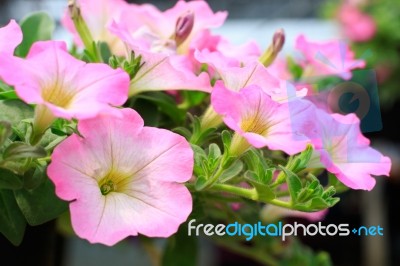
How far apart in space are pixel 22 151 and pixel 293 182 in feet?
0.46

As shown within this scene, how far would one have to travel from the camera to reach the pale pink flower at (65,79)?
277 mm

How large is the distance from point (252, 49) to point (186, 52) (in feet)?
0.16

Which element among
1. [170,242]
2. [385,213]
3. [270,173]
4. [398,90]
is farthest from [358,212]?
[270,173]

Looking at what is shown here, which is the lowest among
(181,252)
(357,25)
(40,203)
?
(357,25)

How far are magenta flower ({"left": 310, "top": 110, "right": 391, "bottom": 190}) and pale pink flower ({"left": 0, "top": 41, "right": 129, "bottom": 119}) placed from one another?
122 mm

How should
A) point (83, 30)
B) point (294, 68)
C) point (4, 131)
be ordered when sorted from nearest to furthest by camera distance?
point (4, 131) → point (83, 30) → point (294, 68)

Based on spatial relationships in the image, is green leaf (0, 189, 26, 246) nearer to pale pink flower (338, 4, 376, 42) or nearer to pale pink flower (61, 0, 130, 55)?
pale pink flower (61, 0, 130, 55)

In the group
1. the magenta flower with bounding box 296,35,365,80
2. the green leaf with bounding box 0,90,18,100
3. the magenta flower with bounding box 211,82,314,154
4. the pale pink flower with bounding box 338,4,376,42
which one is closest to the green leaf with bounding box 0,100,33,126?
the green leaf with bounding box 0,90,18,100

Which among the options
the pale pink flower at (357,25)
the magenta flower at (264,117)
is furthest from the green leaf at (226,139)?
the pale pink flower at (357,25)

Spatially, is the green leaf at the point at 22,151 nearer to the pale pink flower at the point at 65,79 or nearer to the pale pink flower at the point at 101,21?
the pale pink flower at the point at 65,79

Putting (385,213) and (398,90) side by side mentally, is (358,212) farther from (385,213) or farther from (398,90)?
(398,90)

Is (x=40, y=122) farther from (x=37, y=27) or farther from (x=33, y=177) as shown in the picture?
(x=37, y=27)

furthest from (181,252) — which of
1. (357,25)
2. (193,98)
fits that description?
(357,25)

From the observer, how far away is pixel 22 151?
0.91ft
